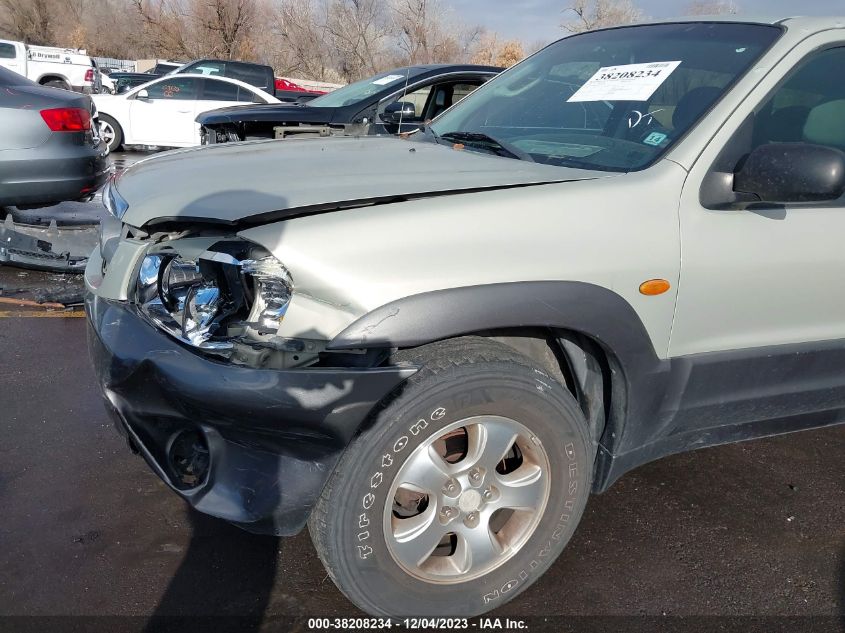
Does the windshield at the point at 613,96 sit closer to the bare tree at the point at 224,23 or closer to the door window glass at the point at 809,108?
the door window glass at the point at 809,108

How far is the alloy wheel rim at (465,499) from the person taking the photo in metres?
2.06

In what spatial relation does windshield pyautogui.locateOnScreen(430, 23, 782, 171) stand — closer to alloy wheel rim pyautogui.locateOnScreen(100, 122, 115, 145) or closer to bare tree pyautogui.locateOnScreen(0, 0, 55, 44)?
alloy wheel rim pyautogui.locateOnScreen(100, 122, 115, 145)

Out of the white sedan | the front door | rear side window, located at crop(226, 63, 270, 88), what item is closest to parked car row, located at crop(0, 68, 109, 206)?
the front door

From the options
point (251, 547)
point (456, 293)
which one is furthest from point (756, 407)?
point (251, 547)

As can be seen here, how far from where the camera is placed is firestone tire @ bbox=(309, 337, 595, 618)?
1955 mm

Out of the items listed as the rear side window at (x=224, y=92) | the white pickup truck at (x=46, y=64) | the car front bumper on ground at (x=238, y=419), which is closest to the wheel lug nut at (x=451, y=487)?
the car front bumper on ground at (x=238, y=419)

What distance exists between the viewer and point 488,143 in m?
2.82

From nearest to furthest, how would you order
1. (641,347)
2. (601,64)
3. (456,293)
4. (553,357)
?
Answer: 1. (456,293)
2. (641,347)
3. (553,357)
4. (601,64)

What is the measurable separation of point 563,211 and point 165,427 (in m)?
1.32

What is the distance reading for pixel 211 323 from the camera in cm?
202

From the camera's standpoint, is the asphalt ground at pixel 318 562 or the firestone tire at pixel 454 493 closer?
the firestone tire at pixel 454 493

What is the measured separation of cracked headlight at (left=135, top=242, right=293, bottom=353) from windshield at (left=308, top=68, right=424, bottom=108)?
210 inches

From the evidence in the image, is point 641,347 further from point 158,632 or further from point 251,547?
point 158,632

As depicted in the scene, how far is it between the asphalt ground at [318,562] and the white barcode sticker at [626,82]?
163 cm
